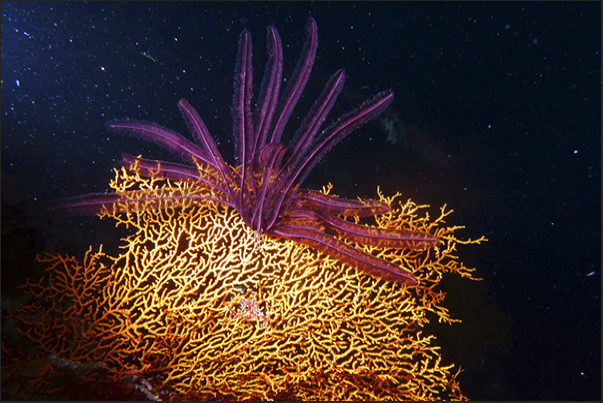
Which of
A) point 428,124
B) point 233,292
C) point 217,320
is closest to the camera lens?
point 217,320

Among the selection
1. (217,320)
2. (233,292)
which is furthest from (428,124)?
(217,320)

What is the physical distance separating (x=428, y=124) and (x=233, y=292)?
4085mm

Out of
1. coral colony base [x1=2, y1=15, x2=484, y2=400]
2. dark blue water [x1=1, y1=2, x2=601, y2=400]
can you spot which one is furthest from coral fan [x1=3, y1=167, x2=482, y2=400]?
dark blue water [x1=1, y1=2, x2=601, y2=400]

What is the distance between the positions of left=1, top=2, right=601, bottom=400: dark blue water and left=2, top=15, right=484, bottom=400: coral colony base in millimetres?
961

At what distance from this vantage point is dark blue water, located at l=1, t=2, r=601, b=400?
3434 millimetres

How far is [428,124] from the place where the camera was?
4176mm

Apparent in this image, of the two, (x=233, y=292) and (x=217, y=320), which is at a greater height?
(x=233, y=292)

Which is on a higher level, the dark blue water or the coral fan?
the dark blue water

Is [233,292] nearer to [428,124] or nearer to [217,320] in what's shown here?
[217,320]

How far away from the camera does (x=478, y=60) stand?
399 cm

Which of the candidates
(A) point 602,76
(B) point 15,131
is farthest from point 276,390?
(A) point 602,76

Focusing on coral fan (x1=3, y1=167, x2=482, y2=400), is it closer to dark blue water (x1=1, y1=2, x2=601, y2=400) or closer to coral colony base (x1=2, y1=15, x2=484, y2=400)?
coral colony base (x1=2, y1=15, x2=484, y2=400)

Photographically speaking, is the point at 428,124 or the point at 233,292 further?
the point at 428,124

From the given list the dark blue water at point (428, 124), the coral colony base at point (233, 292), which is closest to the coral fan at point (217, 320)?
the coral colony base at point (233, 292)
